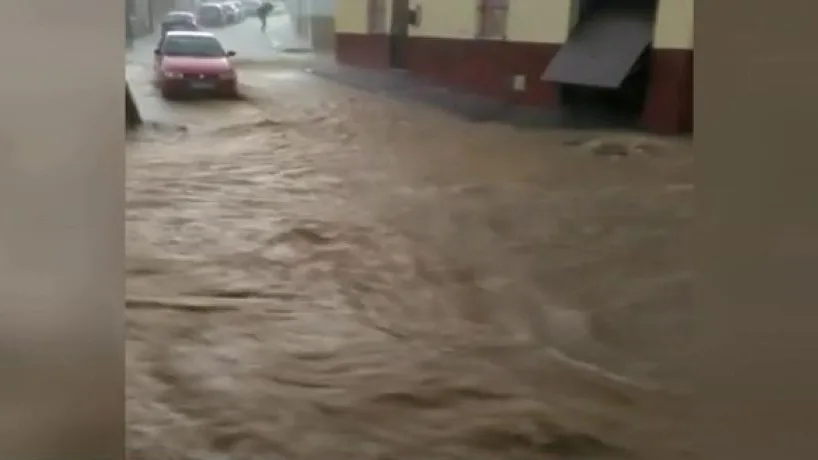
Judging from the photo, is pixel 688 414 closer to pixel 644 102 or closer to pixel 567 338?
pixel 567 338

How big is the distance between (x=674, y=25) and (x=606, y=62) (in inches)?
2.9

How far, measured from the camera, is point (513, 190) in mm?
956

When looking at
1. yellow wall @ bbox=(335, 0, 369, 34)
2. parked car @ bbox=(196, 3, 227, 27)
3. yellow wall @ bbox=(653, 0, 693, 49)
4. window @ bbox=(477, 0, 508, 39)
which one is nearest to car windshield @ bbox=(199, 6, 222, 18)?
parked car @ bbox=(196, 3, 227, 27)

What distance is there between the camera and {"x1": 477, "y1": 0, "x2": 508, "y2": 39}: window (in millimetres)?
981

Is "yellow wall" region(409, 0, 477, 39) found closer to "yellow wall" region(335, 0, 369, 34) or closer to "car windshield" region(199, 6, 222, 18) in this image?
"yellow wall" region(335, 0, 369, 34)

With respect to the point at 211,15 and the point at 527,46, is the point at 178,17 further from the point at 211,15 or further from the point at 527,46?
the point at 527,46

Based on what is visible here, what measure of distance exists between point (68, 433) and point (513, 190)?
1.42 feet

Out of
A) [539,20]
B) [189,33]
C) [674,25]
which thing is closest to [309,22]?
[189,33]

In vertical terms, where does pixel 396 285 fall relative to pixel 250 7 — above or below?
below

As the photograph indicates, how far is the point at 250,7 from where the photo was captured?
938mm

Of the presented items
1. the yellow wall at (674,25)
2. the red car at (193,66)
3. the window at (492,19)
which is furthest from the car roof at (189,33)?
the yellow wall at (674,25)

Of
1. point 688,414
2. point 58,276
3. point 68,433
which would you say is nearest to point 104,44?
point 58,276

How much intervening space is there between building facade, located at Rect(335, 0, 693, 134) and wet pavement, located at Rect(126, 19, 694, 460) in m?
0.04

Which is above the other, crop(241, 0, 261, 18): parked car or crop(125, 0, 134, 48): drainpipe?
crop(241, 0, 261, 18): parked car
